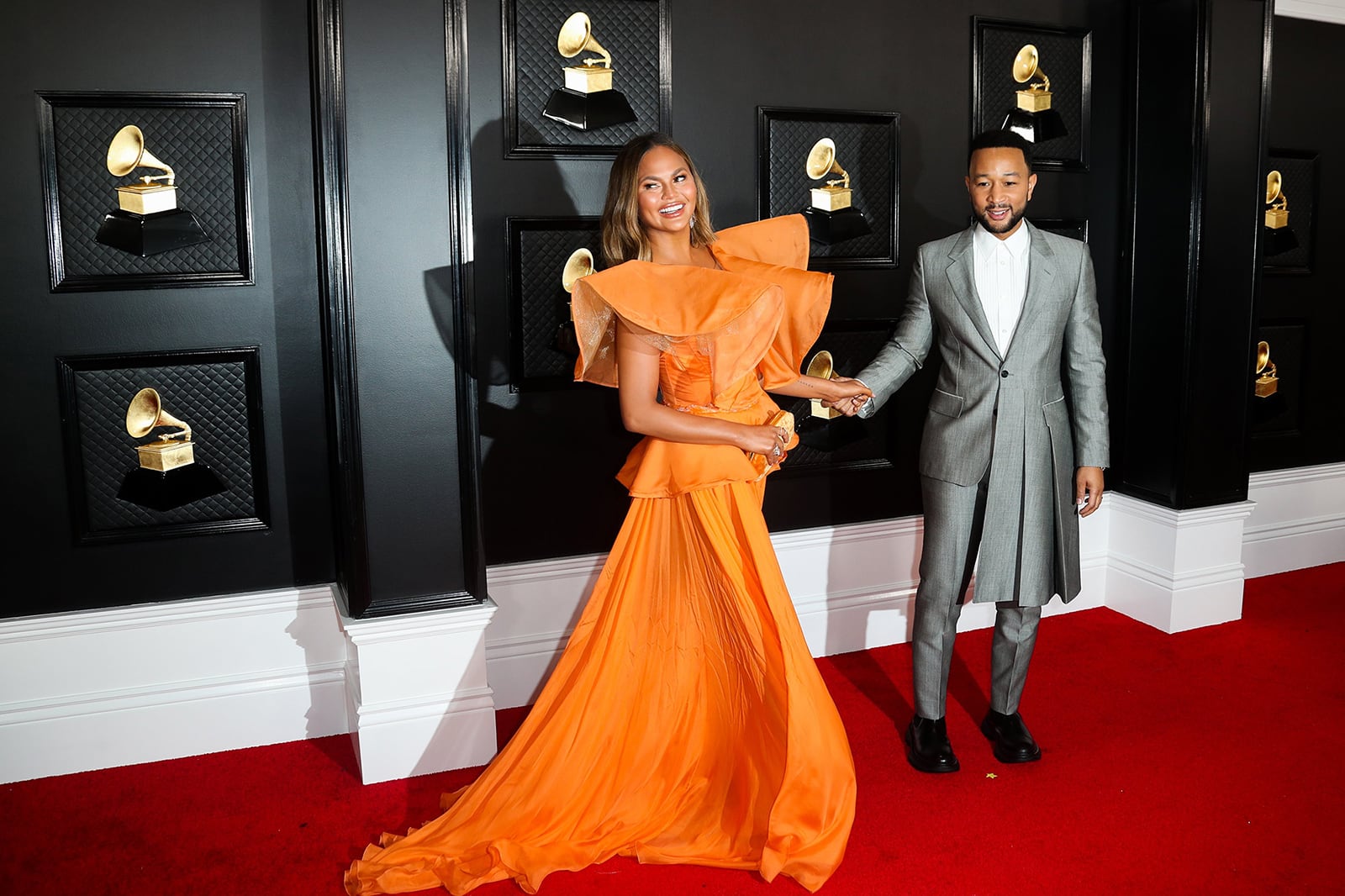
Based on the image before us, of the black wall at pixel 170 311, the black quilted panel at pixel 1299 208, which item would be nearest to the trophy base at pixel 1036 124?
the black quilted panel at pixel 1299 208

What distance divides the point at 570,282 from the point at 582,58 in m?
0.70

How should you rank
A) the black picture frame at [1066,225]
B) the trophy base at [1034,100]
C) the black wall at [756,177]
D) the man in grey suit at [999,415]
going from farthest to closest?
the black picture frame at [1066,225] → the trophy base at [1034,100] → the black wall at [756,177] → the man in grey suit at [999,415]

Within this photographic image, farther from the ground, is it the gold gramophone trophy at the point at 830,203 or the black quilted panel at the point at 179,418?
the gold gramophone trophy at the point at 830,203

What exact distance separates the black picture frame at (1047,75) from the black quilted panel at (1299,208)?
1086mm

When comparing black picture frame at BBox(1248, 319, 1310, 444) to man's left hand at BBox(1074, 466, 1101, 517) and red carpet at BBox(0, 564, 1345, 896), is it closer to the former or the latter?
red carpet at BBox(0, 564, 1345, 896)

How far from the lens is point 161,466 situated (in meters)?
3.18

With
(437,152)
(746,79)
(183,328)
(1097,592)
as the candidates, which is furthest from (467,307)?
(1097,592)

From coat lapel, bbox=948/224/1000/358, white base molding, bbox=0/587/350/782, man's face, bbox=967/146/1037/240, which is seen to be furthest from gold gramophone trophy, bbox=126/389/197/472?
man's face, bbox=967/146/1037/240

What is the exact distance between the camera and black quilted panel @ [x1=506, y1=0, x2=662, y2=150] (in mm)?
3352

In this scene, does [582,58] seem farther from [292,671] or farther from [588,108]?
[292,671]

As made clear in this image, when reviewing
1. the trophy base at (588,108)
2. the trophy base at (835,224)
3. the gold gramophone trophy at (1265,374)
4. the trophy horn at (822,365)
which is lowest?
the gold gramophone trophy at (1265,374)

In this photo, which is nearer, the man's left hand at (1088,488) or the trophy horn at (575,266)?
the man's left hand at (1088,488)

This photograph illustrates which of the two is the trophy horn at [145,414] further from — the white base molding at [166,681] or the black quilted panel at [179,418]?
the white base molding at [166,681]

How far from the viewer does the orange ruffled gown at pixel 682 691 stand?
2.55 meters
